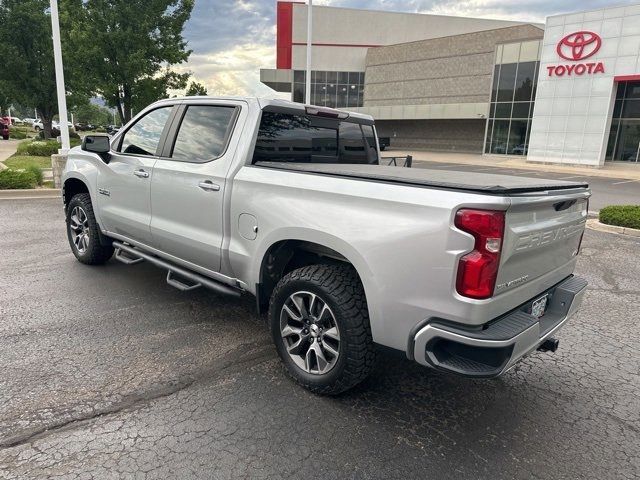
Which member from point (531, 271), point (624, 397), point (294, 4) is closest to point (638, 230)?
point (624, 397)

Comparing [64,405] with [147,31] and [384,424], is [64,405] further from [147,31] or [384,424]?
[147,31]

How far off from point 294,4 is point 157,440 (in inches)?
2262

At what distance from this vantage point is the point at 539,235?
250cm

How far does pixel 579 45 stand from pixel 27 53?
Result: 32559mm

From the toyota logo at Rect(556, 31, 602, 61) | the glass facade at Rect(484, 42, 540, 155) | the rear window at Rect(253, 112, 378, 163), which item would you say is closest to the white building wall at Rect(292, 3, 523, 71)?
the glass facade at Rect(484, 42, 540, 155)

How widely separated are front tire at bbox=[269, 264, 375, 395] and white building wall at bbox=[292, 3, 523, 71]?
5342 centimetres

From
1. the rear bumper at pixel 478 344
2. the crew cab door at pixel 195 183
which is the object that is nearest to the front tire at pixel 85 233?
the crew cab door at pixel 195 183

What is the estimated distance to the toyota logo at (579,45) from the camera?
27.2 m

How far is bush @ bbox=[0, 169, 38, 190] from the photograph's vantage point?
10.4 meters

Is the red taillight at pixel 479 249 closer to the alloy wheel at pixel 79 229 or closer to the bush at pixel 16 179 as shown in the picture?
the alloy wheel at pixel 79 229

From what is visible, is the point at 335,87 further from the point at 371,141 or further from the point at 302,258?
the point at 302,258

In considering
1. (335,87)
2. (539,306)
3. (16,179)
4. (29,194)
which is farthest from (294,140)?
(335,87)

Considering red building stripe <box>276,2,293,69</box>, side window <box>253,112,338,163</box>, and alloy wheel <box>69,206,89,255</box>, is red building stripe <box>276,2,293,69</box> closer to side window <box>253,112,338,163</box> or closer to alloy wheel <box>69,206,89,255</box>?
alloy wheel <box>69,206,89,255</box>

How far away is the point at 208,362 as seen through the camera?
3.39 m
